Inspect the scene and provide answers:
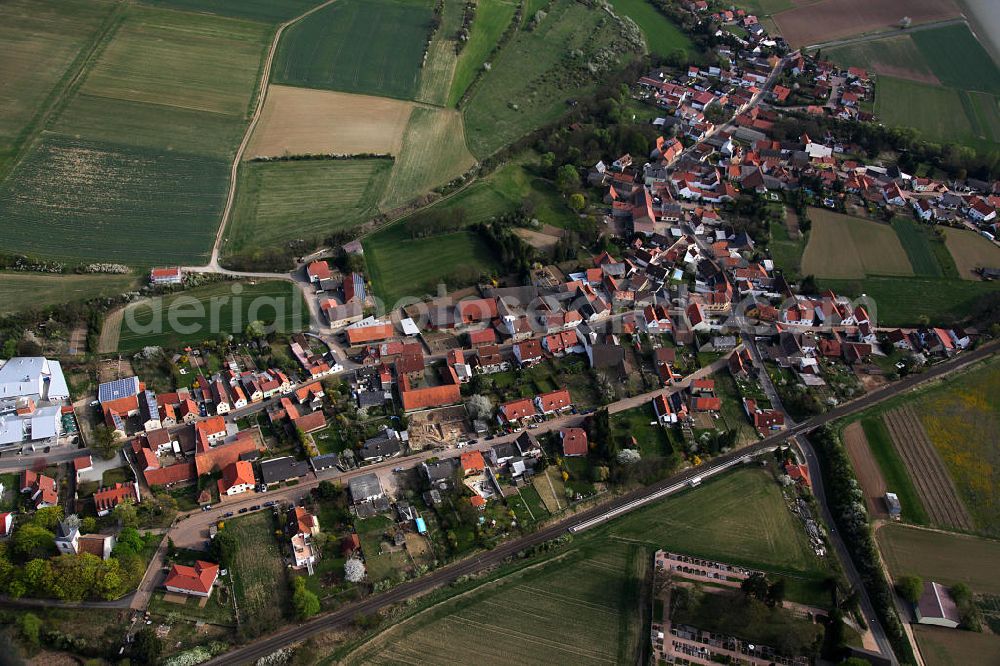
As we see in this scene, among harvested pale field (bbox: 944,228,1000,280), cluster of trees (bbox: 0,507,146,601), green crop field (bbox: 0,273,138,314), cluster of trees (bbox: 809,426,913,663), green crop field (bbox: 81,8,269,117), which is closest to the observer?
cluster of trees (bbox: 0,507,146,601)

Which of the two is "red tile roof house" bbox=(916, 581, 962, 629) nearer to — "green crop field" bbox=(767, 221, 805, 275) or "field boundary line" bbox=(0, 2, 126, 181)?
"green crop field" bbox=(767, 221, 805, 275)

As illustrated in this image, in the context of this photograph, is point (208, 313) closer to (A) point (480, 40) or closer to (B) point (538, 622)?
(B) point (538, 622)

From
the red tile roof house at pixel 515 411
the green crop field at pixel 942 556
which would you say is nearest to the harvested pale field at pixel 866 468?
the green crop field at pixel 942 556

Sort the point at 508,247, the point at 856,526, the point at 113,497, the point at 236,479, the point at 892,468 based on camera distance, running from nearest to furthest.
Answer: the point at 113,497, the point at 236,479, the point at 856,526, the point at 892,468, the point at 508,247

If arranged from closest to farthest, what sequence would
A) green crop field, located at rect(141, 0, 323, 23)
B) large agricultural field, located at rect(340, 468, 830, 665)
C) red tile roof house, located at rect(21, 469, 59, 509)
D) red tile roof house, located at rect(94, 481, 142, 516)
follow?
large agricultural field, located at rect(340, 468, 830, 665) < red tile roof house, located at rect(94, 481, 142, 516) < red tile roof house, located at rect(21, 469, 59, 509) < green crop field, located at rect(141, 0, 323, 23)

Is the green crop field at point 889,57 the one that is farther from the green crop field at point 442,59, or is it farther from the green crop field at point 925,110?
the green crop field at point 442,59

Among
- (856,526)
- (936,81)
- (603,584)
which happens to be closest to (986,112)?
(936,81)

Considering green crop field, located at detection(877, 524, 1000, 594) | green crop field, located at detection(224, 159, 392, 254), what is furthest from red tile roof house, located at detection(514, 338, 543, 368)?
green crop field, located at detection(877, 524, 1000, 594)

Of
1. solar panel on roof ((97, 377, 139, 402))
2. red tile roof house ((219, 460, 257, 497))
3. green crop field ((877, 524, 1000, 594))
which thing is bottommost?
green crop field ((877, 524, 1000, 594))

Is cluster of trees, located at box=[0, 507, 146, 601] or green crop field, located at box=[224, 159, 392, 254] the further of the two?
green crop field, located at box=[224, 159, 392, 254]
